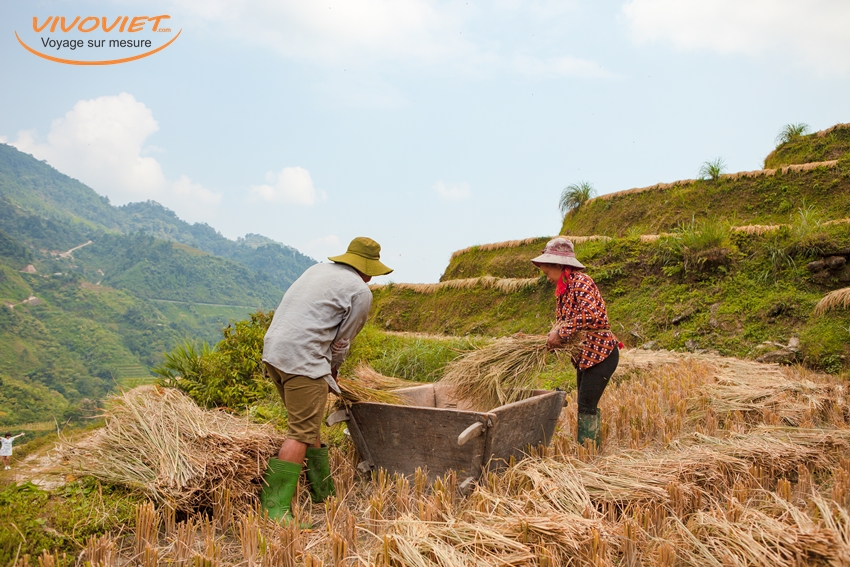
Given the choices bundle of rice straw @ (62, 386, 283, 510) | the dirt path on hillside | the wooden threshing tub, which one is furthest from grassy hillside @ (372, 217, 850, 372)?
the dirt path on hillside

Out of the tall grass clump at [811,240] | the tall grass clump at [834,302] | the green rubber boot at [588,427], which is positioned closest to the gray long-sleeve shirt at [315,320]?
the green rubber boot at [588,427]

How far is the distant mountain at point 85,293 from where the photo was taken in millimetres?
31156

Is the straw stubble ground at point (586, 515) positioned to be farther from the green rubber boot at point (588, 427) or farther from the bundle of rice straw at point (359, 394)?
the bundle of rice straw at point (359, 394)

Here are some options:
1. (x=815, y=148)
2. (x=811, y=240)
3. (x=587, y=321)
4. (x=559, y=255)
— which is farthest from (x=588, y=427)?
(x=815, y=148)

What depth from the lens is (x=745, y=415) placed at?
462cm

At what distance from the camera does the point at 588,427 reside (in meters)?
3.85

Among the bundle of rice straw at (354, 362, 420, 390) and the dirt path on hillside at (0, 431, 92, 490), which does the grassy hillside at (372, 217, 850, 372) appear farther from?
the dirt path on hillside at (0, 431, 92, 490)

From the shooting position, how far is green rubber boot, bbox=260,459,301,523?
299 cm

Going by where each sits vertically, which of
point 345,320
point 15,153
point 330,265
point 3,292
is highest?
point 15,153

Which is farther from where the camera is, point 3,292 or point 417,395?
point 3,292

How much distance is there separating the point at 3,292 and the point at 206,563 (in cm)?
4925

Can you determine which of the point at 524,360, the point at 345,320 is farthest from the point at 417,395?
the point at 345,320

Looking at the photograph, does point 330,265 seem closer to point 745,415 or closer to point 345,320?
point 345,320

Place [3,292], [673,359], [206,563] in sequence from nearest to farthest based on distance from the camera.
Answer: [206,563]
[673,359]
[3,292]
